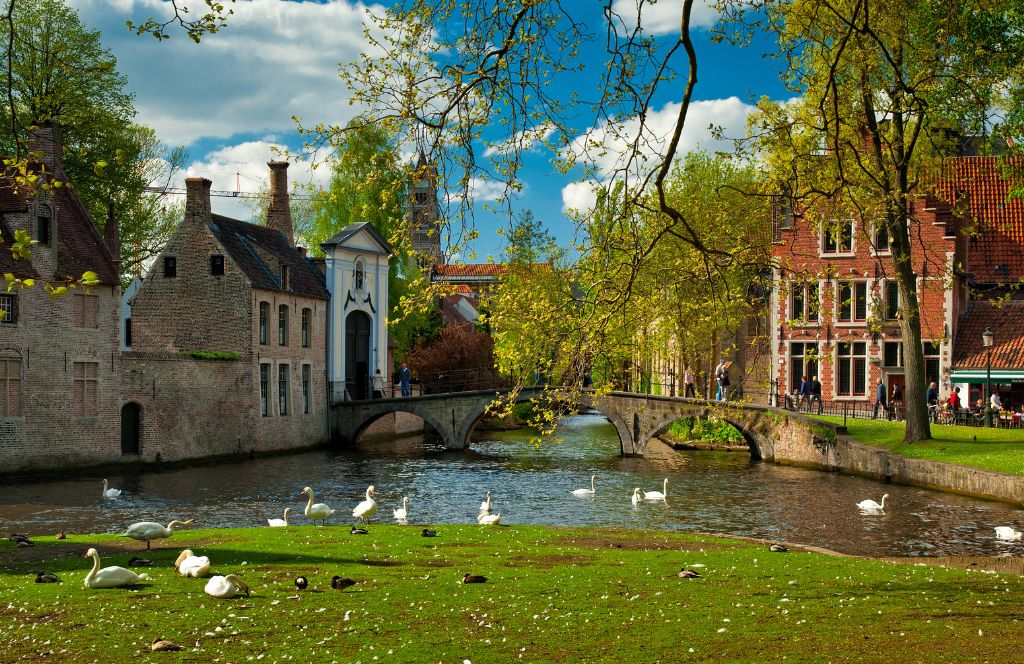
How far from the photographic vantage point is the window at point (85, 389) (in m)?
34.1

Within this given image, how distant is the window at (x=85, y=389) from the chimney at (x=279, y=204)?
1594 centimetres

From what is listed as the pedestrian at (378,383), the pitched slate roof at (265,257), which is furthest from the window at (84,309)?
the pedestrian at (378,383)

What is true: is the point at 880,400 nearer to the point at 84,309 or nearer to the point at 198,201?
the point at 198,201

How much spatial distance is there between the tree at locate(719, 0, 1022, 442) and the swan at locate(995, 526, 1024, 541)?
16.2ft

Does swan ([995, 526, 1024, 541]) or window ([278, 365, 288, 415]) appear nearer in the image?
swan ([995, 526, 1024, 541])

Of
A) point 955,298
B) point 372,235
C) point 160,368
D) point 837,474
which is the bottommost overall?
point 837,474

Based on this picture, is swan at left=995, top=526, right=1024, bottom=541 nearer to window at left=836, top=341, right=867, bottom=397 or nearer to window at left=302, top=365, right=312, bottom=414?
window at left=836, top=341, right=867, bottom=397

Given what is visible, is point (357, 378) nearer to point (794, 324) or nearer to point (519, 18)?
point (794, 324)

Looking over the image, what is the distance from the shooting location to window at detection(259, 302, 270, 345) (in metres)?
42.5

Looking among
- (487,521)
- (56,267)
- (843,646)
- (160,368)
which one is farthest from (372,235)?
(843,646)

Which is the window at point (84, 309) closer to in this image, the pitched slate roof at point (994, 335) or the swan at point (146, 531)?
the swan at point (146, 531)

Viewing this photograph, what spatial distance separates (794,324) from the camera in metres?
19.6

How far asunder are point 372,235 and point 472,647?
43.9 meters

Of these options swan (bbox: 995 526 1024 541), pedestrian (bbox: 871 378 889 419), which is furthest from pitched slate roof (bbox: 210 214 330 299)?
swan (bbox: 995 526 1024 541)
